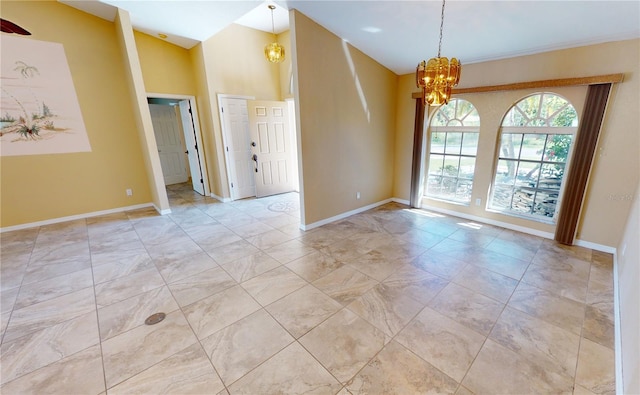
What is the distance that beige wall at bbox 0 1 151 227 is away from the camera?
3855mm

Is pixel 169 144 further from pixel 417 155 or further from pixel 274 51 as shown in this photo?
pixel 417 155

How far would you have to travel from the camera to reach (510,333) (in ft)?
6.37

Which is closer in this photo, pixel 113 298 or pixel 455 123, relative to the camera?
pixel 113 298

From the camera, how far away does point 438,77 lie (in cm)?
218

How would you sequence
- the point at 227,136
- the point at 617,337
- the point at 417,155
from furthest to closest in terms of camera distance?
1. the point at 227,136
2. the point at 417,155
3. the point at 617,337

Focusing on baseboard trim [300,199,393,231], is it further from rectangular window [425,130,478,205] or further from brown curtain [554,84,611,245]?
brown curtain [554,84,611,245]

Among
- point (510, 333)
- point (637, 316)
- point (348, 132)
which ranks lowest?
point (510, 333)

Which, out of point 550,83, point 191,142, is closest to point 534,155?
point 550,83

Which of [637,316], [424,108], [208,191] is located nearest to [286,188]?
[208,191]

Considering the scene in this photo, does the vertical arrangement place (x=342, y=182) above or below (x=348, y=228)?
above

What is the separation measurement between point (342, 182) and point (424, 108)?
1.95m

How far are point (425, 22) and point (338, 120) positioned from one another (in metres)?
1.62

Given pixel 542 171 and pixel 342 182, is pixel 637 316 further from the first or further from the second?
Answer: pixel 342 182

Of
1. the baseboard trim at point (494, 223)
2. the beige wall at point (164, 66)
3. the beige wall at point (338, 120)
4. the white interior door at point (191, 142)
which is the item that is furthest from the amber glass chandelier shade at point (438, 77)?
the white interior door at point (191, 142)
